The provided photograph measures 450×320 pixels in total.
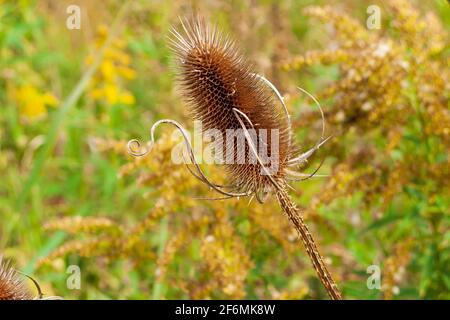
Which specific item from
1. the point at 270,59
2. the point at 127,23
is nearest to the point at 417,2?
the point at 270,59

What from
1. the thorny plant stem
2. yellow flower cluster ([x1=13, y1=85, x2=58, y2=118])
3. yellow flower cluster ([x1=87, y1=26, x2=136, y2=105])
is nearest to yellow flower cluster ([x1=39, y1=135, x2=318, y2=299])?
the thorny plant stem

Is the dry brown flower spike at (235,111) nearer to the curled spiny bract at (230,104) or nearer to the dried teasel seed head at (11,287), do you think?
the curled spiny bract at (230,104)

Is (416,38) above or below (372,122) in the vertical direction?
above

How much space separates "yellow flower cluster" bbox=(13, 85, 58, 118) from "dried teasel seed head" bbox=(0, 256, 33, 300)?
2.52 meters

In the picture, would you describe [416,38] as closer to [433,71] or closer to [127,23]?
[433,71]

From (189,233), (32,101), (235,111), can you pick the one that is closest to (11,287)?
(235,111)

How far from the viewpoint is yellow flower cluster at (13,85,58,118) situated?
171 inches

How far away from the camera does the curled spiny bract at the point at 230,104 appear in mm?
1844

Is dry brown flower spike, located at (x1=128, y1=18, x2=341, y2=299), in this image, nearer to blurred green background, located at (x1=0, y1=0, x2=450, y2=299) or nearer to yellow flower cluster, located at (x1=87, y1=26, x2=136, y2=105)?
blurred green background, located at (x1=0, y1=0, x2=450, y2=299)

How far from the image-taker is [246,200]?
9.07ft

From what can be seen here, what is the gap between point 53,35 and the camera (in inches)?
208
